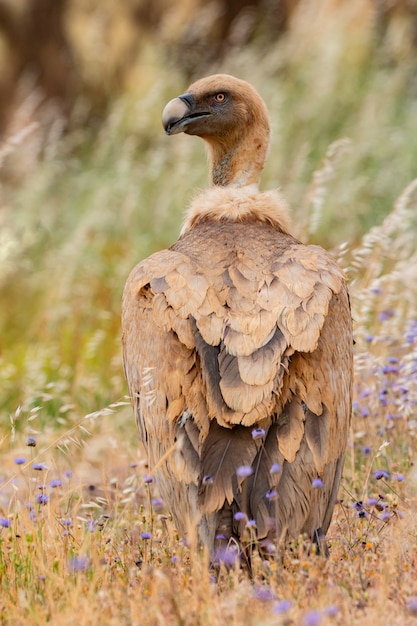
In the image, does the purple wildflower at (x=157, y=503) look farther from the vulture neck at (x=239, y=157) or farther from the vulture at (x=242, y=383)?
the vulture neck at (x=239, y=157)

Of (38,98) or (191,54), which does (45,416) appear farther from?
(38,98)

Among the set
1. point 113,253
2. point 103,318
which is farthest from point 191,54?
point 103,318

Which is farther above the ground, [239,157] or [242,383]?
[239,157]

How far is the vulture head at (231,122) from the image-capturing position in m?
5.45

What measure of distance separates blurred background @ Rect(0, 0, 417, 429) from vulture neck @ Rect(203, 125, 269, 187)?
1.81 feet

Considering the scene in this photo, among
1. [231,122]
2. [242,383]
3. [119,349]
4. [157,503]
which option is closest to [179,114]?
[231,122]

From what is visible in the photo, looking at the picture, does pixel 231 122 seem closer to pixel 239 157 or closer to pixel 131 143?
pixel 239 157

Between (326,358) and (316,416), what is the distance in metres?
0.23

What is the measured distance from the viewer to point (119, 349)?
7.46 metres

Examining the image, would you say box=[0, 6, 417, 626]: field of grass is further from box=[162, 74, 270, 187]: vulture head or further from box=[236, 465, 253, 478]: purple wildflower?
box=[162, 74, 270, 187]: vulture head

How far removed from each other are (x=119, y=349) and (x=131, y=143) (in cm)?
291

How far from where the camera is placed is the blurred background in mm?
7438

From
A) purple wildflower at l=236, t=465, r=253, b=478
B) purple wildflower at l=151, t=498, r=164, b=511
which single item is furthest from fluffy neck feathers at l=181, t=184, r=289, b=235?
purple wildflower at l=236, t=465, r=253, b=478

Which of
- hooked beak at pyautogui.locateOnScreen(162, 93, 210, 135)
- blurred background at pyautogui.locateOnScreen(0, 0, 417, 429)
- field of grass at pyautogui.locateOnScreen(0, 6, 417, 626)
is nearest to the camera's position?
field of grass at pyautogui.locateOnScreen(0, 6, 417, 626)
